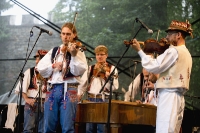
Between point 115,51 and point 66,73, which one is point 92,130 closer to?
point 66,73

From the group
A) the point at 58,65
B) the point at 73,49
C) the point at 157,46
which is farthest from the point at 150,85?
the point at 73,49

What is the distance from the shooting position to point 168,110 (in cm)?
438

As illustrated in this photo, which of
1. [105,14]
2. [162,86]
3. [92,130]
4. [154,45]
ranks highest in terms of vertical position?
[105,14]

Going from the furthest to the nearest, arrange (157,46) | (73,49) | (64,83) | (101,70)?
(101,70), (157,46), (64,83), (73,49)

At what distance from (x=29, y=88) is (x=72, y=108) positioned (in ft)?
6.81

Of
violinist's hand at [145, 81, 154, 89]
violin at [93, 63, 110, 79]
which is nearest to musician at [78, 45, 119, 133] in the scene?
violin at [93, 63, 110, 79]

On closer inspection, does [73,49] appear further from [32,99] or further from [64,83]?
[32,99]

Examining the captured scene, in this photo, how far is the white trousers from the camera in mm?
4355

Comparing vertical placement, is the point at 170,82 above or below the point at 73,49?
below

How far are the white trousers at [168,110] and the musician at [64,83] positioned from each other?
3.47ft

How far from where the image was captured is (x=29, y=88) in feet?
21.7

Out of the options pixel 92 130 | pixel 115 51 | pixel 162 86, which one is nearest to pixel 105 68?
pixel 92 130

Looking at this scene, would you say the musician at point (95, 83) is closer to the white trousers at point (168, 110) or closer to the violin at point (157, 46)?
the violin at point (157, 46)

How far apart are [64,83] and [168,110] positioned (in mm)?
1339
